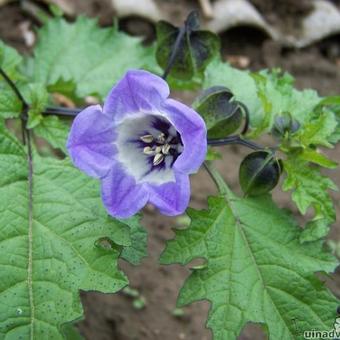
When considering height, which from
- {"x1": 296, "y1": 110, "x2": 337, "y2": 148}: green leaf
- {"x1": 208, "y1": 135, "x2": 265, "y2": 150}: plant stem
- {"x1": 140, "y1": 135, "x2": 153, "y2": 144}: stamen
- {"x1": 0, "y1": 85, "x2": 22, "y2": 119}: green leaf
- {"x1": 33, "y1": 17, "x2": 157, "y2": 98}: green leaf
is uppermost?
{"x1": 296, "y1": 110, "x2": 337, "y2": 148}: green leaf

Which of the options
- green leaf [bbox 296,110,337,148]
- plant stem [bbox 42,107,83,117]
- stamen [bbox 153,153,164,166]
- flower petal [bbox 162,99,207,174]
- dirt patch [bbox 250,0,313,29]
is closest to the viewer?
flower petal [bbox 162,99,207,174]

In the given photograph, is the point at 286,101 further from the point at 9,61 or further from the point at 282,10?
the point at 282,10

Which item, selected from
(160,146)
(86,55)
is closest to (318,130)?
(160,146)

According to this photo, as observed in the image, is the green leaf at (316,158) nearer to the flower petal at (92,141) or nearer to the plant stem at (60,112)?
the flower petal at (92,141)

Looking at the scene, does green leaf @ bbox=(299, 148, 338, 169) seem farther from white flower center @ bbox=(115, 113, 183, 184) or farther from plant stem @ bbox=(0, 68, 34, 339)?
plant stem @ bbox=(0, 68, 34, 339)

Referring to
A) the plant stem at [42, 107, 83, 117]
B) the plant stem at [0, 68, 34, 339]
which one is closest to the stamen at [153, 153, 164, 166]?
the plant stem at [0, 68, 34, 339]

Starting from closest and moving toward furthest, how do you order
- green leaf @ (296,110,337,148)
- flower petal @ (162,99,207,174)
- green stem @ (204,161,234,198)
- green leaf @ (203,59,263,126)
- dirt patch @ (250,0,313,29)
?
flower petal @ (162,99,207,174) → green leaf @ (296,110,337,148) → green stem @ (204,161,234,198) → green leaf @ (203,59,263,126) → dirt patch @ (250,0,313,29)
